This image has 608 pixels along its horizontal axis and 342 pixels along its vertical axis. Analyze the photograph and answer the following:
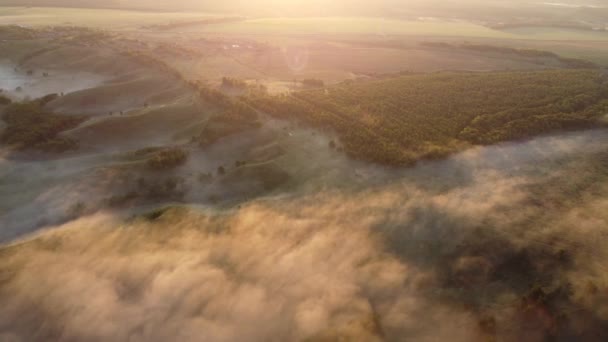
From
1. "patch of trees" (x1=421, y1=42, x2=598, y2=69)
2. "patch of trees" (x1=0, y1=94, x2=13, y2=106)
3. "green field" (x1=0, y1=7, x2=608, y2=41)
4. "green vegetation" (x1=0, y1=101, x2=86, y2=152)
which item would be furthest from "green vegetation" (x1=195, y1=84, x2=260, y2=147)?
"green field" (x1=0, y1=7, x2=608, y2=41)

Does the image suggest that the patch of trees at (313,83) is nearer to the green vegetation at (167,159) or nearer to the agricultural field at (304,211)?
the agricultural field at (304,211)

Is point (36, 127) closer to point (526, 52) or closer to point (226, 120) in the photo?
point (226, 120)

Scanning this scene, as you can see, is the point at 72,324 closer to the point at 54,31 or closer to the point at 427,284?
the point at 427,284

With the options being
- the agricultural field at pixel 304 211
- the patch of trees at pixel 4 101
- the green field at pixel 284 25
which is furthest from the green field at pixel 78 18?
the patch of trees at pixel 4 101

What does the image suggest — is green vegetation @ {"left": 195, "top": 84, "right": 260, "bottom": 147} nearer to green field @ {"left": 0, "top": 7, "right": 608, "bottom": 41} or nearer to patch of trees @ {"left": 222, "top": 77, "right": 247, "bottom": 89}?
patch of trees @ {"left": 222, "top": 77, "right": 247, "bottom": 89}

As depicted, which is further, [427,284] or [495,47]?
[495,47]

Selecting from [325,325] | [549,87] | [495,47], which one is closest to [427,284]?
[325,325]
